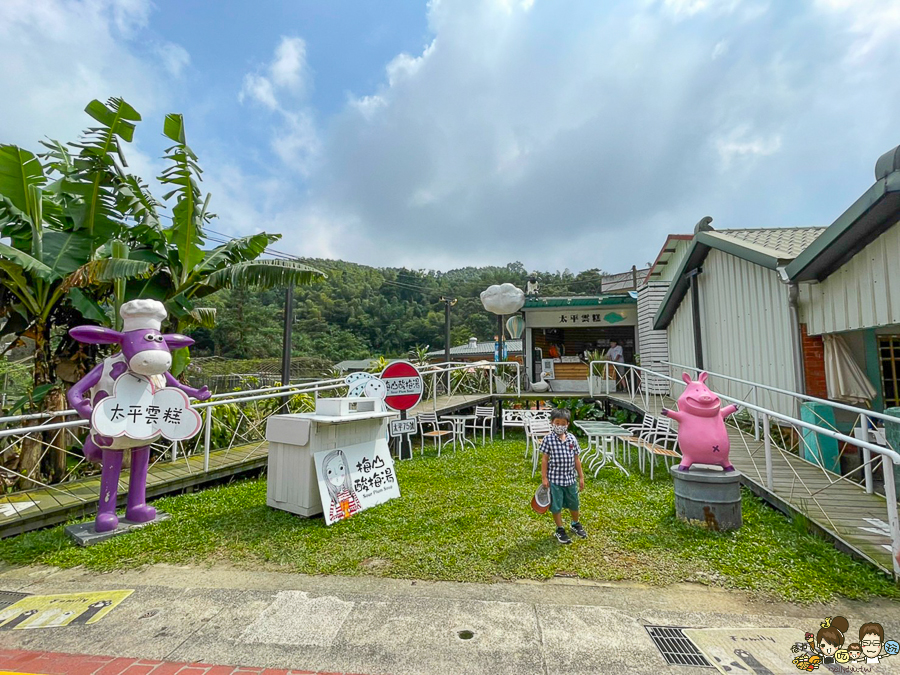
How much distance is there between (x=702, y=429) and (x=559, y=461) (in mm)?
1652

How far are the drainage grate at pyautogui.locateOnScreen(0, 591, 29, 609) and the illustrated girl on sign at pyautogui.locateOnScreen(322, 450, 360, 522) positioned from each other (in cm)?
247

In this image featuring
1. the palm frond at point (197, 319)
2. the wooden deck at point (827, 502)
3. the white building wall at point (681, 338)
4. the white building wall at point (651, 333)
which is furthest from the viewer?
the white building wall at point (651, 333)

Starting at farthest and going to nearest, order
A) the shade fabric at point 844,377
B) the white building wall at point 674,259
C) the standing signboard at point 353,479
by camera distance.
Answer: the white building wall at point 674,259, the shade fabric at point 844,377, the standing signboard at point 353,479

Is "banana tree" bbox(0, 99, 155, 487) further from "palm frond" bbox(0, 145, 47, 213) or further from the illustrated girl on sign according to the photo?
the illustrated girl on sign

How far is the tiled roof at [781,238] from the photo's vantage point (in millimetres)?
7254

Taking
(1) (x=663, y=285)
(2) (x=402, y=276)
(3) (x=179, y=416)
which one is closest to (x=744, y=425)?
(1) (x=663, y=285)

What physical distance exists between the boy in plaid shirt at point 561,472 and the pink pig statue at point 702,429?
4.23 ft

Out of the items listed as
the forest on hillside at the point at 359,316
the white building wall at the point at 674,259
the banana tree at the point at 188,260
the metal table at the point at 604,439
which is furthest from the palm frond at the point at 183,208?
the forest on hillside at the point at 359,316

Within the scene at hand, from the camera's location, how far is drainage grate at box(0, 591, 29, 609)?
10.9 feet

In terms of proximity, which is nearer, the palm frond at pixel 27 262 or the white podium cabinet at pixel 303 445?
the white podium cabinet at pixel 303 445

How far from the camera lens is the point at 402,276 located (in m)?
59.2

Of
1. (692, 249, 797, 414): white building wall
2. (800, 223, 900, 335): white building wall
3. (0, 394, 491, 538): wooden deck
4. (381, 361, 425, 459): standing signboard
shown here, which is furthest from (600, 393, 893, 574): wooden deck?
(0, 394, 491, 538): wooden deck

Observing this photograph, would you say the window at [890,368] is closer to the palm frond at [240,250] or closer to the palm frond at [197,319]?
the palm frond at [240,250]

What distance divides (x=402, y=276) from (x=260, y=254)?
5174 cm
